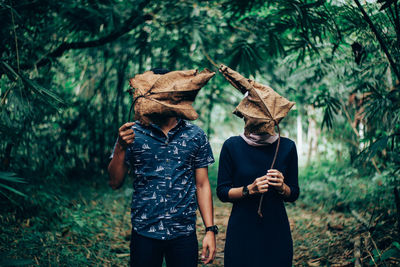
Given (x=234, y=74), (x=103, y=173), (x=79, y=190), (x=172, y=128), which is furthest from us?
(x=103, y=173)

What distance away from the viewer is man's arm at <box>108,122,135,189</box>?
1.74 metres

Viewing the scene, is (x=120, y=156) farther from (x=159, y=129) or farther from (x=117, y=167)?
(x=159, y=129)

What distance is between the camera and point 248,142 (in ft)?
6.64

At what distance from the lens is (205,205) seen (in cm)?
205

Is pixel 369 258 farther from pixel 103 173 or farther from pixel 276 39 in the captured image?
pixel 103 173

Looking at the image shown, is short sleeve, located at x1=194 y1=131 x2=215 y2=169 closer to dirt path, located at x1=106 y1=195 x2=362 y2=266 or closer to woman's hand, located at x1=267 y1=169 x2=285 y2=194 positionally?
woman's hand, located at x1=267 y1=169 x2=285 y2=194

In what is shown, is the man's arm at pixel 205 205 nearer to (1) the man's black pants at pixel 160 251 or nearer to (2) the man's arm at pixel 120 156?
(1) the man's black pants at pixel 160 251

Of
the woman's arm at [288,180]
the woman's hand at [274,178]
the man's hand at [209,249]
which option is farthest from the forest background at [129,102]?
the woman's hand at [274,178]

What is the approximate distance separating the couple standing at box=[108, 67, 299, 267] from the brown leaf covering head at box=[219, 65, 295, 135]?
0.02 m

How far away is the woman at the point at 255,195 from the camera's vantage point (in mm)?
1918

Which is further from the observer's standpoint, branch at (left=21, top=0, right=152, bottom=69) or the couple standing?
branch at (left=21, top=0, right=152, bottom=69)

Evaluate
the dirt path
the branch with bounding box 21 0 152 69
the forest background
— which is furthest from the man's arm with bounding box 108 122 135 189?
the branch with bounding box 21 0 152 69

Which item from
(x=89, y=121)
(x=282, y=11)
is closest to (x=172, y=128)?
(x=282, y=11)

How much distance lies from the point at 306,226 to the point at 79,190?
3830 millimetres
